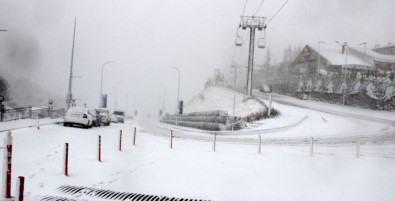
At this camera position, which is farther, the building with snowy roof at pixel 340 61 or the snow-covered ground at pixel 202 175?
the building with snowy roof at pixel 340 61

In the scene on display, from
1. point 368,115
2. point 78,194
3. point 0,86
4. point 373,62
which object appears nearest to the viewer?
point 78,194

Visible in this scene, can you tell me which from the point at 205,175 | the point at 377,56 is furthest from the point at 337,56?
Answer: the point at 205,175

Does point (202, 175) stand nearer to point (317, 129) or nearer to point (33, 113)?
point (317, 129)

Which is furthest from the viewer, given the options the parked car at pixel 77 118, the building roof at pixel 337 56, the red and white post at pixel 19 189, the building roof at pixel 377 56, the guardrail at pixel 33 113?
the building roof at pixel 337 56

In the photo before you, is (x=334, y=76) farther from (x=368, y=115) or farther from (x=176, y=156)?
(x=176, y=156)

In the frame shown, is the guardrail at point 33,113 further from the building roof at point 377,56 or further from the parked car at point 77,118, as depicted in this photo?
the building roof at point 377,56

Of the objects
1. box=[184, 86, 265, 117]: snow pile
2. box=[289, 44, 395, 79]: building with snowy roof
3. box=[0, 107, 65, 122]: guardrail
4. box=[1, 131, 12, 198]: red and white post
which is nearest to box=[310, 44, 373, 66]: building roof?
box=[289, 44, 395, 79]: building with snowy roof

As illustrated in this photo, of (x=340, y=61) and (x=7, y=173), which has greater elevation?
(x=340, y=61)

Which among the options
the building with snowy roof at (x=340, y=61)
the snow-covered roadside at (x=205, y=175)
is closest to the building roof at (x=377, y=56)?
the building with snowy roof at (x=340, y=61)

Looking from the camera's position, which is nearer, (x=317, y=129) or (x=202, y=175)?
(x=202, y=175)

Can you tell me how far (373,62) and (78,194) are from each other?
109 ft

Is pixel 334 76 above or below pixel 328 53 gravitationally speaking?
below

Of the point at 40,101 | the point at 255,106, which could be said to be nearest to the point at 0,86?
the point at 40,101

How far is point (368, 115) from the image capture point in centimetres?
3950
